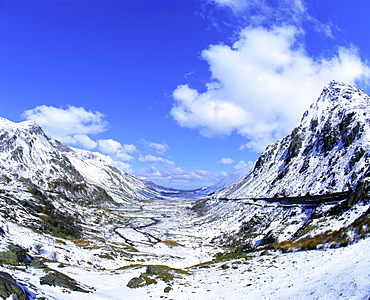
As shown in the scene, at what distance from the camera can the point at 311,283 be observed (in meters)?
18.5

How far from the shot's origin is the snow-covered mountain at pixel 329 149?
87.2 m

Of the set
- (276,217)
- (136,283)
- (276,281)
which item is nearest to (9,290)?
(136,283)

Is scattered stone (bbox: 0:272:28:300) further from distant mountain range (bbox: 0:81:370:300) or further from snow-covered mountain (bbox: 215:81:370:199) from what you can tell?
snow-covered mountain (bbox: 215:81:370:199)

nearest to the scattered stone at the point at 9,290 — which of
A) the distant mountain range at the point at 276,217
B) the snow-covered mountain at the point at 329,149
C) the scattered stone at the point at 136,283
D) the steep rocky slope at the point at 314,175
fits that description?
the distant mountain range at the point at 276,217

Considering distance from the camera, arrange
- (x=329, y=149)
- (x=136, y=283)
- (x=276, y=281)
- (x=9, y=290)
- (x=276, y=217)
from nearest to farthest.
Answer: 1. (x=9, y=290)
2. (x=276, y=281)
3. (x=136, y=283)
4. (x=276, y=217)
5. (x=329, y=149)

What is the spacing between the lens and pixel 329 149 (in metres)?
112

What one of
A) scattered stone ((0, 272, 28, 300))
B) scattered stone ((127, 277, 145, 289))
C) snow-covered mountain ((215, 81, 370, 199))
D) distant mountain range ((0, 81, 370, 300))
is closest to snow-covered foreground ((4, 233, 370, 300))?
scattered stone ((127, 277, 145, 289))

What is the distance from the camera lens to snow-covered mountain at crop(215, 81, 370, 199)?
286ft

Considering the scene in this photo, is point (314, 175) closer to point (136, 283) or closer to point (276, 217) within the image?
point (276, 217)

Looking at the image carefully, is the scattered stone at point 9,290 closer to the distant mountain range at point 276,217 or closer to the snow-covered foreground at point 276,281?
the distant mountain range at point 276,217

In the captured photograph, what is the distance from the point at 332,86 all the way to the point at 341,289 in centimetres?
18526

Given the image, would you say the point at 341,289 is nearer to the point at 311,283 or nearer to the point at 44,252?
the point at 311,283

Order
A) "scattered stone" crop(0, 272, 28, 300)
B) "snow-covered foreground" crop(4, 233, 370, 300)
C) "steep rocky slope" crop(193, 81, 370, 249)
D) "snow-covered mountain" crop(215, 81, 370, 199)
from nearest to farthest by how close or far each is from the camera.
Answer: "scattered stone" crop(0, 272, 28, 300) < "snow-covered foreground" crop(4, 233, 370, 300) < "steep rocky slope" crop(193, 81, 370, 249) < "snow-covered mountain" crop(215, 81, 370, 199)

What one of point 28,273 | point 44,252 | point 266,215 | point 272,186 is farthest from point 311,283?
point 272,186
